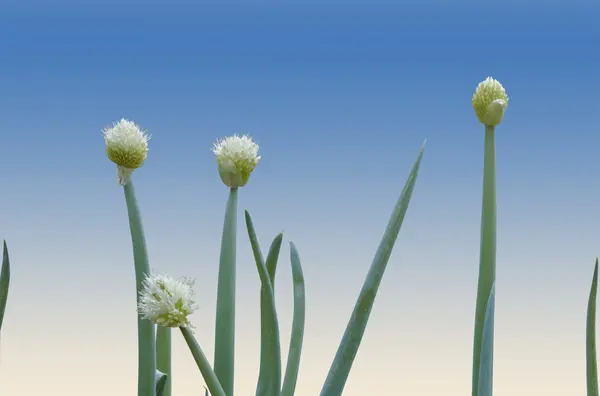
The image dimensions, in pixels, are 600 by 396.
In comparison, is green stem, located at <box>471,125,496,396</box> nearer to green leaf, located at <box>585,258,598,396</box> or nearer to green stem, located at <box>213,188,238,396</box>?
green leaf, located at <box>585,258,598,396</box>

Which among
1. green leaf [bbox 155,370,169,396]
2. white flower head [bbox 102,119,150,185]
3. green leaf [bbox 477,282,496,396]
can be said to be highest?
white flower head [bbox 102,119,150,185]

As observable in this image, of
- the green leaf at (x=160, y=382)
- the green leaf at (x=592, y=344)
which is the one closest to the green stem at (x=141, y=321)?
the green leaf at (x=160, y=382)

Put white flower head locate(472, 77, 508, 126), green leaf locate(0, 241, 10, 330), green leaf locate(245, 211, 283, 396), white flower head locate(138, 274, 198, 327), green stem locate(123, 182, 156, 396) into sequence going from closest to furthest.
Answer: white flower head locate(138, 274, 198, 327)
green leaf locate(245, 211, 283, 396)
green stem locate(123, 182, 156, 396)
green leaf locate(0, 241, 10, 330)
white flower head locate(472, 77, 508, 126)

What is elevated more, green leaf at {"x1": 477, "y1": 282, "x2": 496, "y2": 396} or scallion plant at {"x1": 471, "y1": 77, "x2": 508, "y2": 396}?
scallion plant at {"x1": 471, "y1": 77, "x2": 508, "y2": 396}

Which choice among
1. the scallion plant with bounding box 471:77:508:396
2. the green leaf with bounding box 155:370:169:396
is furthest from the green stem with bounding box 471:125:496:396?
the green leaf with bounding box 155:370:169:396

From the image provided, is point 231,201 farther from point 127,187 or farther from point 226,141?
point 127,187

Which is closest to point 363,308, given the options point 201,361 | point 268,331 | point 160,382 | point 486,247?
point 268,331

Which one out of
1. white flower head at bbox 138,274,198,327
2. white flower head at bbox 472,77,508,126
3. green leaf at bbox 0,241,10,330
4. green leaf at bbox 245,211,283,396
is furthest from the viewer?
white flower head at bbox 472,77,508,126
